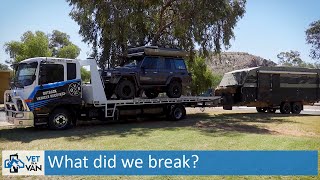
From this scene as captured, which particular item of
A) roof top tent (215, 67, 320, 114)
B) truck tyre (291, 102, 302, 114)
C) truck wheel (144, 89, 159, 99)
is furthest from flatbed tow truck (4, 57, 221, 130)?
truck tyre (291, 102, 302, 114)

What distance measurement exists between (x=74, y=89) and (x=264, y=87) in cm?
1363

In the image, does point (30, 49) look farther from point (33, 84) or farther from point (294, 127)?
point (294, 127)

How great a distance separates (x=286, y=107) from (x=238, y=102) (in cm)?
425

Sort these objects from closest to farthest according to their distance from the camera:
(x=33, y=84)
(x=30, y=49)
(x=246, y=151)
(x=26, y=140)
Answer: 1. (x=246, y=151)
2. (x=26, y=140)
3. (x=33, y=84)
4. (x=30, y=49)

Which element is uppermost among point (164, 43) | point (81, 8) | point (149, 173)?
point (81, 8)

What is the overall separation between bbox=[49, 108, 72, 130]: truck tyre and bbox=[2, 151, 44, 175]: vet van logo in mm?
5255

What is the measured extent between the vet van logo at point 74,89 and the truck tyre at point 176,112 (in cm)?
507

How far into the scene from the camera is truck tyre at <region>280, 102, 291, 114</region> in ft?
78.3

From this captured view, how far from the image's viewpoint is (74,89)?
13.8m

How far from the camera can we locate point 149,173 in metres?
6.90

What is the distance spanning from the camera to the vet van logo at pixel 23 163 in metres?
7.26

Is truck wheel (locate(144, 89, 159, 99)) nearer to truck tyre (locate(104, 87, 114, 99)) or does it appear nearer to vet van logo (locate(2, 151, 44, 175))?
truck tyre (locate(104, 87, 114, 99))

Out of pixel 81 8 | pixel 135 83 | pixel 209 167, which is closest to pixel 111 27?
pixel 81 8

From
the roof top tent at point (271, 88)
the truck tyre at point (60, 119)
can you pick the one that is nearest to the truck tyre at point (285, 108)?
the roof top tent at point (271, 88)
